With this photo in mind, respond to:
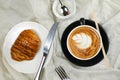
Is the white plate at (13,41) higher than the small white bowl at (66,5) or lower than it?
lower

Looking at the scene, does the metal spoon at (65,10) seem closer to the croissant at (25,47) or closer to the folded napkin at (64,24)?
the folded napkin at (64,24)

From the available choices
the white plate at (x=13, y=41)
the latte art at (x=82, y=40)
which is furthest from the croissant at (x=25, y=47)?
the latte art at (x=82, y=40)

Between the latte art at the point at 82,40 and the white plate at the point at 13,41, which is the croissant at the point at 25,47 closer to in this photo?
the white plate at the point at 13,41

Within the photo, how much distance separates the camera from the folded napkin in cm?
83

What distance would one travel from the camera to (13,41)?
34.1 inches

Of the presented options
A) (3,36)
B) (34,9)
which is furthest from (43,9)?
(3,36)

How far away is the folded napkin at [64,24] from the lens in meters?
0.83

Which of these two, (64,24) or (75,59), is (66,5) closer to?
(64,24)

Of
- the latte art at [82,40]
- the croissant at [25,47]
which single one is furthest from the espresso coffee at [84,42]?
the croissant at [25,47]

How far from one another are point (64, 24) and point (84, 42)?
9 cm

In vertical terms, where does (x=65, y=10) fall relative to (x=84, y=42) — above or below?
above

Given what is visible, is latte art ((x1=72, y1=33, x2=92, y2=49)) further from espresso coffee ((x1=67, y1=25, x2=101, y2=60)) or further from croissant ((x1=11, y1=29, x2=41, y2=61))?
croissant ((x1=11, y1=29, x2=41, y2=61))

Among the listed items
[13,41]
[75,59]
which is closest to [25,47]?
[13,41]

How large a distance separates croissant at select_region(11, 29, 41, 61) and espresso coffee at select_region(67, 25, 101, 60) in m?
0.10
